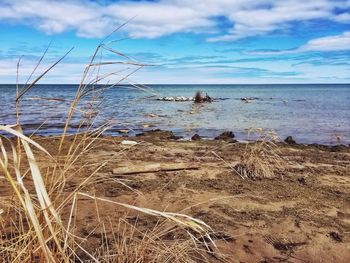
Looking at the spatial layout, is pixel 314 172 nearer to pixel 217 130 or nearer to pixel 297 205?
pixel 297 205

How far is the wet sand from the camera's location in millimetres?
4176

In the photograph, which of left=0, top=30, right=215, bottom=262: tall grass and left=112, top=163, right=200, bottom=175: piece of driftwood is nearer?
left=0, top=30, right=215, bottom=262: tall grass

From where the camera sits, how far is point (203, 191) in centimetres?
627

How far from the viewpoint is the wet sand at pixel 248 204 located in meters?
4.18

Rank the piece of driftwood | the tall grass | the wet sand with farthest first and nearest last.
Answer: the piece of driftwood → the wet sand → the tall grass

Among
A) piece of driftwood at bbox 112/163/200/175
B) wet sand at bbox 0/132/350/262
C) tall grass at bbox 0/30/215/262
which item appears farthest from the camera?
piece of driftwood at bbox 112/163/200/175

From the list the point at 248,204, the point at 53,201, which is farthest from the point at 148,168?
the point at 53,201

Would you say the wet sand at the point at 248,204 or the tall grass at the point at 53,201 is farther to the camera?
the wet sand at the point at 248,204

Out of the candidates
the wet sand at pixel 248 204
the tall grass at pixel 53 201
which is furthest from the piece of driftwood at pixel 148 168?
the tall grass at pixel 53 201

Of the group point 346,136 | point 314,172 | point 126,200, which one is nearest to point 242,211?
point 126,200

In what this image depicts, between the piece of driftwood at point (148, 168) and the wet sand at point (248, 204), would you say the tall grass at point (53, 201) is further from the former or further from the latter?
the piece of driftwood at point (148, 168)

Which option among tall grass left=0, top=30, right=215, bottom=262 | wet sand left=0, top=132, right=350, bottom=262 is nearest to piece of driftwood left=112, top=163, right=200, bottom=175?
wet sand left=0, top=132, right=350, bottom=262

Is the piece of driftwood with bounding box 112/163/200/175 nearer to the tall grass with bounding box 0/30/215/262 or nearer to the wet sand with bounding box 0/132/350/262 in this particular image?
the wet sand with bounding box 0/132/350/262

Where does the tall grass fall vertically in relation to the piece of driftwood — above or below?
above
